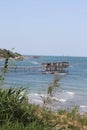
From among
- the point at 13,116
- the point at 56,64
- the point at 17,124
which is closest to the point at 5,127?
the point at 17,124

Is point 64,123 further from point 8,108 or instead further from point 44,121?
point 8,108

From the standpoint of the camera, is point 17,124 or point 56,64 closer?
point 17,124

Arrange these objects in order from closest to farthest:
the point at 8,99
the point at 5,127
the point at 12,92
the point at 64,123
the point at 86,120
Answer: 1. the point at 5,127
2. the point at 64,123
3. the point at 8,99
4. the point at 12,92
5. the point at 86,120

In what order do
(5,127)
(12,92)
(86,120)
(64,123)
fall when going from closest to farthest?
(5,127)
(64,123)
(12,92)
(86,120)

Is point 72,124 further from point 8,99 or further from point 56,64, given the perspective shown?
point 56,64

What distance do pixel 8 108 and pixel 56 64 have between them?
→ 72797mm

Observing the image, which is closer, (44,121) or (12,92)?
(44,121)

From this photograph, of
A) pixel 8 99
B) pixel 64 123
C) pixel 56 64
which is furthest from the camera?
pixel 56 64

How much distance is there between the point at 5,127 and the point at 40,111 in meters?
1.08

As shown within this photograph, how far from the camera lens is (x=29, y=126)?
7.40m

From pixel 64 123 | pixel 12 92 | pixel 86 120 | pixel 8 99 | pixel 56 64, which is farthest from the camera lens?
pixel 56 64

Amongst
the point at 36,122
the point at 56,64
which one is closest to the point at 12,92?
the point at 36,122

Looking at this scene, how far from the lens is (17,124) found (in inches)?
291

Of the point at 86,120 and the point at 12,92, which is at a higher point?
the point at 12,92
